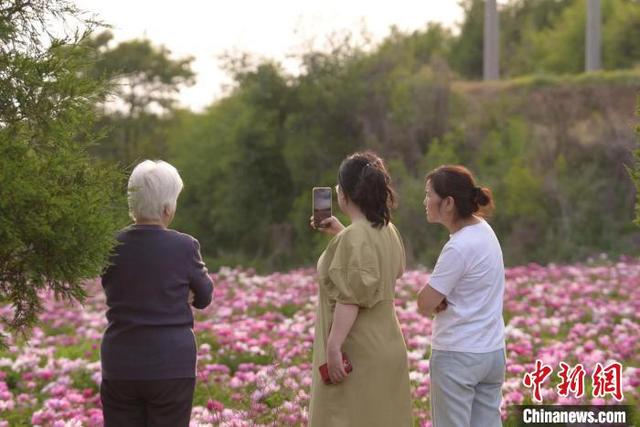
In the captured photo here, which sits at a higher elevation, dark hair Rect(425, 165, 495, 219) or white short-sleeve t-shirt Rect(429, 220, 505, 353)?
dark hair Rect(425, 165, 495, 219)

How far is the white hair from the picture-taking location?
4.14 meters

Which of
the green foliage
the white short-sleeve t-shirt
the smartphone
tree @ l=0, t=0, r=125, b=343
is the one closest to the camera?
tree @ l=0, t=0, r=125, b=343

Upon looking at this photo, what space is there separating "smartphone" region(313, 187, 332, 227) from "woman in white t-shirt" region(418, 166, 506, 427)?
0.43m

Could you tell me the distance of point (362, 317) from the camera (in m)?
4.33

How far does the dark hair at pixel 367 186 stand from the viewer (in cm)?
432

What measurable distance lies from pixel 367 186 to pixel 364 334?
0.59 meters

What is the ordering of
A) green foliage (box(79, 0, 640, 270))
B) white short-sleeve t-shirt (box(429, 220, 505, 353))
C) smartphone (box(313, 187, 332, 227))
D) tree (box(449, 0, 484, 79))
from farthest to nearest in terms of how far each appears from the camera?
tree (box(449, 0, 484, 79)) → green foliage (box(79, 0, 640, 270)) → smartphone (box(313, 187, 332, 227)) → white short-sleeve t-shirt (box(429, 220, 505, 353))

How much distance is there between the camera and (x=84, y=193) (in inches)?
159

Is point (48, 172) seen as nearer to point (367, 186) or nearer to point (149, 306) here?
point (149, 306)

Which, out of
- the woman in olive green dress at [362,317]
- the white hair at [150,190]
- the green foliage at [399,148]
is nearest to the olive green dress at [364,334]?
the woman in olive green dress at [362,317]

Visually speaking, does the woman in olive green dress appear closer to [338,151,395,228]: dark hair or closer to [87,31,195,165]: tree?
[338,151,395,228]: dark hair

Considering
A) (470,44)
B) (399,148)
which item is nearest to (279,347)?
(399,148)

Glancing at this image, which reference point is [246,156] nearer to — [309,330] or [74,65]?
[309,330]

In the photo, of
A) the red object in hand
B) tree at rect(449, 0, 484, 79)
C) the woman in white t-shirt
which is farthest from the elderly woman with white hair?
tree at rect(449, 0, 484, 79)
